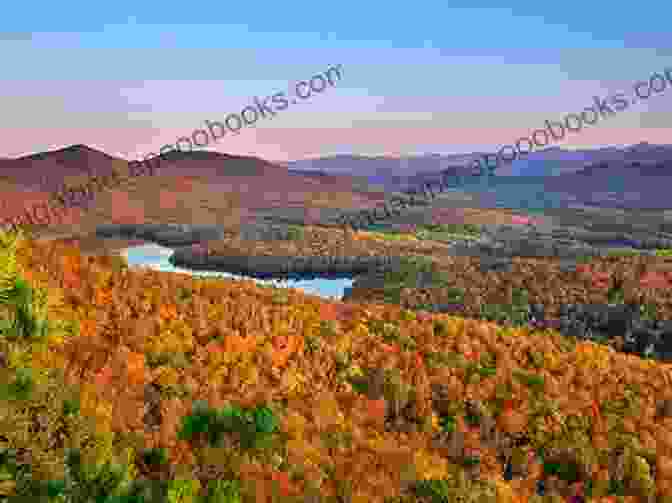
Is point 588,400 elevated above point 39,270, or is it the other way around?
point 39,270

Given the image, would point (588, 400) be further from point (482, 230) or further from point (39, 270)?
point (482, 230)

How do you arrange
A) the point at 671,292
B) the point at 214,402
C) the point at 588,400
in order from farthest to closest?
the point at 671,292
the point at 588,400
the point at 214,402

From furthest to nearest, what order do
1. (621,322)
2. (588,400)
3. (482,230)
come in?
(482,230)
(621,322)
(588,400)

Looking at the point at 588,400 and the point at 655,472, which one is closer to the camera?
the point at 655,472

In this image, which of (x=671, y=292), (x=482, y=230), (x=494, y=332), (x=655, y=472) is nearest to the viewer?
(x=655, y=472)

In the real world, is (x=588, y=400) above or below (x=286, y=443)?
below

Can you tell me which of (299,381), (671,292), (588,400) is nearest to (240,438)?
(299,381)

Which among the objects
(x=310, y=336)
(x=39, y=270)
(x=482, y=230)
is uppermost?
(x=39, y=270)

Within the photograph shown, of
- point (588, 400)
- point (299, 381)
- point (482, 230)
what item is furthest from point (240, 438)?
point (482, 230)

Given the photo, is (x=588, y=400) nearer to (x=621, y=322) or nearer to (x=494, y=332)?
(x=494, y=332)
